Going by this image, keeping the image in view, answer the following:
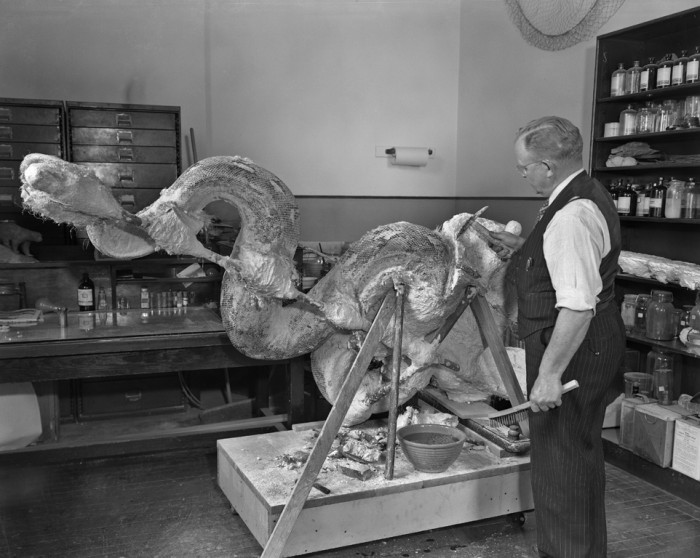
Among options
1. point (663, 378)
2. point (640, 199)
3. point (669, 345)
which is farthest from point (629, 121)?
point (663, 378)

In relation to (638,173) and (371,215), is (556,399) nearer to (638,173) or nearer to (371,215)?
(638,173)

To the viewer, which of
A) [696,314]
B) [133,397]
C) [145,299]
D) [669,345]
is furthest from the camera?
[133,397]

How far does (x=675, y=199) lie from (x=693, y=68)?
28.8 inches

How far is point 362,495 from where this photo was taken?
286 centimetres

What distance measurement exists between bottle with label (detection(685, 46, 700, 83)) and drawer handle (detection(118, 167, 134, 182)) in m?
3.80

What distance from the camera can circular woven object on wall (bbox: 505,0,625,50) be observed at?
4367mm

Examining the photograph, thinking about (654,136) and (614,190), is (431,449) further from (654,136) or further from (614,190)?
(654,136)

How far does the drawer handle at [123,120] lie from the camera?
5.02 m

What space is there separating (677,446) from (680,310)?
2.67 ft

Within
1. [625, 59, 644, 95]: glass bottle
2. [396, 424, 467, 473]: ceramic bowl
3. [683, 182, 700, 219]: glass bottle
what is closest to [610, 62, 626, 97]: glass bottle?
[625, 59, 644, 95]: glass bottle

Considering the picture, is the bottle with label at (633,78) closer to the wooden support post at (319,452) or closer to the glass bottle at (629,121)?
the glass bottle at (629,121)

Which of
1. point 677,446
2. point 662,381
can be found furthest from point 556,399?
point 662,381

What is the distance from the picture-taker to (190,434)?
3.90 meters

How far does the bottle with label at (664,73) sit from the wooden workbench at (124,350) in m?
2.69
